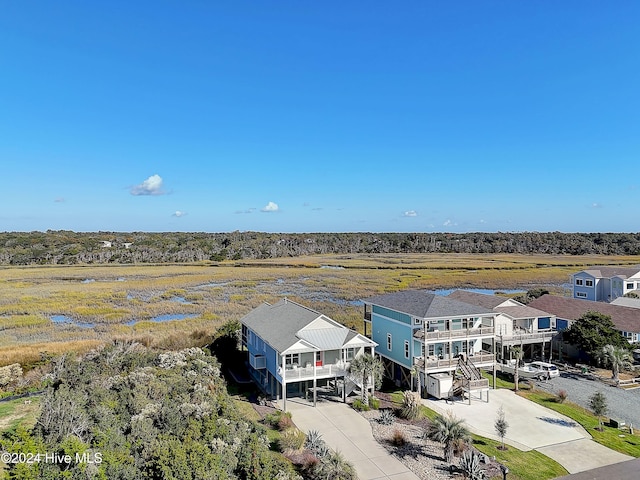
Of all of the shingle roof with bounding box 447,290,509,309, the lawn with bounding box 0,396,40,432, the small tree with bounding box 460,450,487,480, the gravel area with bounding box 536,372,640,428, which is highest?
the shingle roof with bounding box 447,290,509,309

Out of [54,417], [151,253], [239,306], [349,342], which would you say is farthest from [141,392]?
[151,253]

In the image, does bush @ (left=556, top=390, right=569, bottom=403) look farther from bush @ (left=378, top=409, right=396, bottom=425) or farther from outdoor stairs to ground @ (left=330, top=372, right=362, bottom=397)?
outdoor stairs to ground @ (left=330, top=372, right=362, bottom=397)

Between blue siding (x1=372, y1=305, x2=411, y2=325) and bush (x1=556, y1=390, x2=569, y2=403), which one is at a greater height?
blue siding (x1=372, y1=305, x2=411, y2=325)

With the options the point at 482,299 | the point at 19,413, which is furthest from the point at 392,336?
the point at 19,413

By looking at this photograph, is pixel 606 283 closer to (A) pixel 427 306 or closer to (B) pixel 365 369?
(A) pixel 427 306

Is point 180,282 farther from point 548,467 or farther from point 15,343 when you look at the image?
point 548,467

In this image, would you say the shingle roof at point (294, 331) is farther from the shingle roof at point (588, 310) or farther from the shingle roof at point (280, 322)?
the shingle roof at point (588, 310)

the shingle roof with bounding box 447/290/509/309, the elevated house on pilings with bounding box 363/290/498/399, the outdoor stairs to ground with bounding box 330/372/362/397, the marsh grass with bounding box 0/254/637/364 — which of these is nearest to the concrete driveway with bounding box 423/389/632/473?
the elevated house on pilings with bounding box 363/290/498/399
